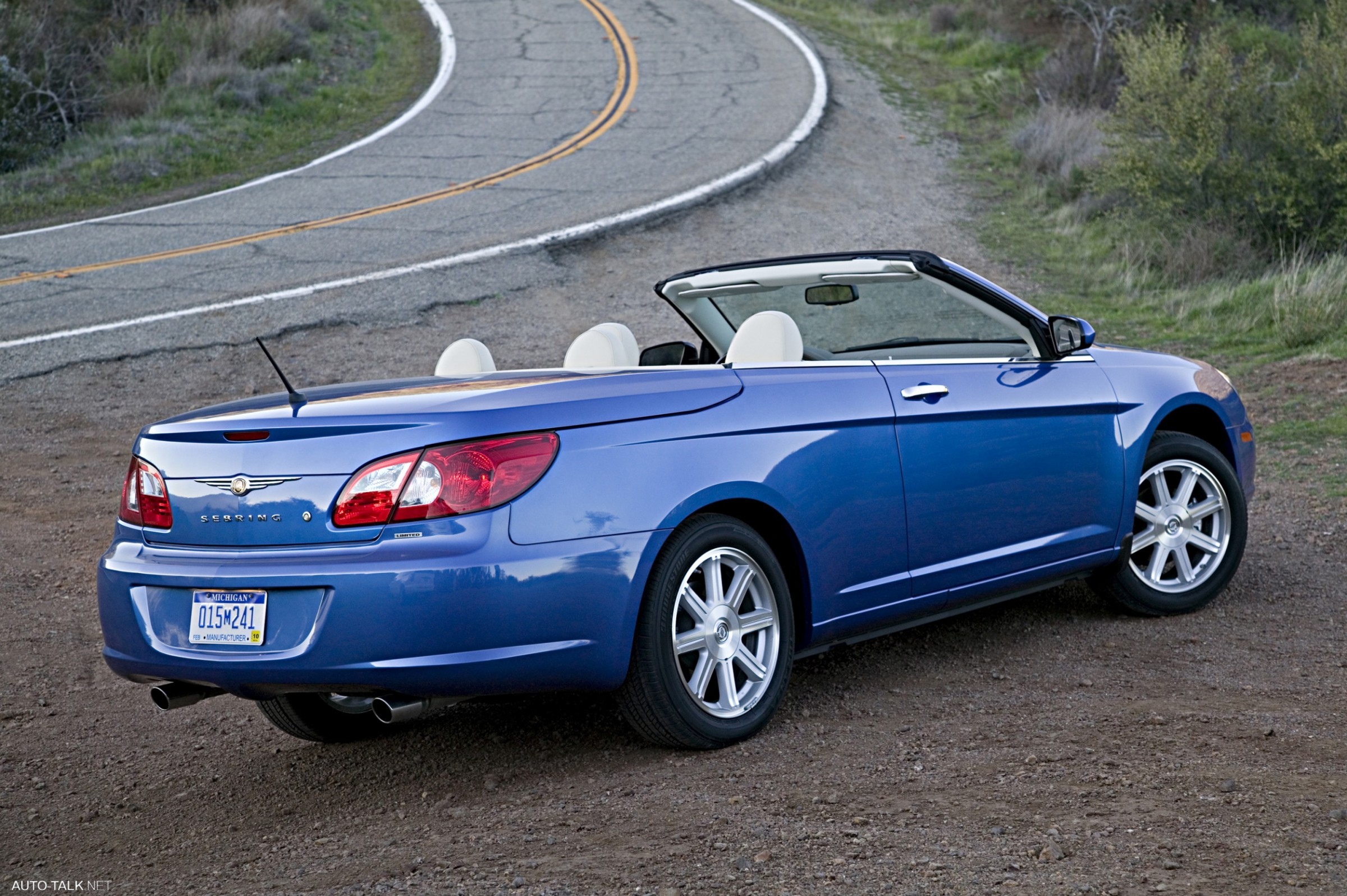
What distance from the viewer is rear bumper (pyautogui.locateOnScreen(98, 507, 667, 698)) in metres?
3.85

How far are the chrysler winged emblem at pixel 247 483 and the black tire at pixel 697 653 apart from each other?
110cm

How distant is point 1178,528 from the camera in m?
6.17

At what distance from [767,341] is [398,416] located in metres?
1.48

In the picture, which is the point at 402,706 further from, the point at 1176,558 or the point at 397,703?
the point at 1176,558

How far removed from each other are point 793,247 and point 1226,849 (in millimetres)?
11906

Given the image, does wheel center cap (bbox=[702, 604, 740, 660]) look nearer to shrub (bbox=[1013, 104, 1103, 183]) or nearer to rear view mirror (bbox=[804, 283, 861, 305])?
rear view mirror (bbox=[804, 283, 861, 305])

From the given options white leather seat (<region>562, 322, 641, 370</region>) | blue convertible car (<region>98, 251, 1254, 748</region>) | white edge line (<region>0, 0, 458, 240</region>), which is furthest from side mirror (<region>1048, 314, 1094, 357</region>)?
white edge line (<region>0, 0, 458, 240</region>)

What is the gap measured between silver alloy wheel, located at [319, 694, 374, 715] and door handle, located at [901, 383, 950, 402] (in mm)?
2171

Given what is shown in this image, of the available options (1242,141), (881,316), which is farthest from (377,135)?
(1242,141)

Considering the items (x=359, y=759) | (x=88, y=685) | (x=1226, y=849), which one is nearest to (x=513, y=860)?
(x=359, y=759)

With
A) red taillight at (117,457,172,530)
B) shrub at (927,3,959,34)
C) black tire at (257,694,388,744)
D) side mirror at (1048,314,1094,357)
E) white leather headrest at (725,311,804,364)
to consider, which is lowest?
black tire at (257,694,388,744)

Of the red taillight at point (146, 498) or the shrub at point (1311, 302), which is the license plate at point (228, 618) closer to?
the red taillight at point (146, 498)

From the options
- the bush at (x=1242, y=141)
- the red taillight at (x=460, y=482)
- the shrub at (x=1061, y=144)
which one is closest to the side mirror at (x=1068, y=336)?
the red taillight at (x=460, y=482)

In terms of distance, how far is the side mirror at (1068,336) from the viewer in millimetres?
5625
